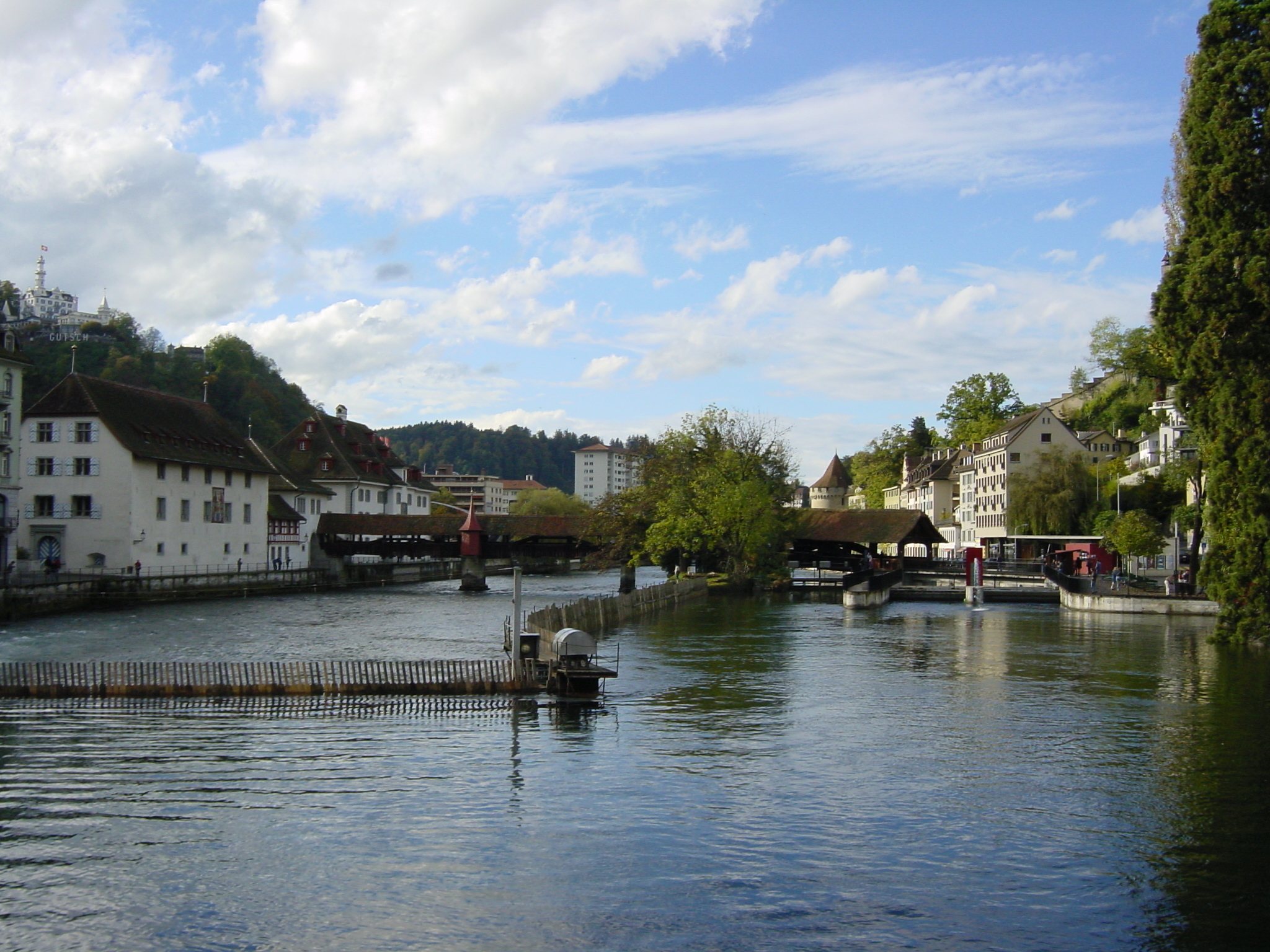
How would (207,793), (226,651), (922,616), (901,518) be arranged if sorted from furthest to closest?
(901,518)
(922,616)
(226,651)
(207,793)

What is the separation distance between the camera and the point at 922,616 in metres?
49.2

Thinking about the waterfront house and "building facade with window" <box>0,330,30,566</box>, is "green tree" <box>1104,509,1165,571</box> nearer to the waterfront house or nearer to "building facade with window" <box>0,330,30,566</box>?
the waterfront house

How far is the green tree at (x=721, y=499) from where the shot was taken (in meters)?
60.3

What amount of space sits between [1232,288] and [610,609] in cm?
2207

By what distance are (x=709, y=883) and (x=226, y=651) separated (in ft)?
76.7

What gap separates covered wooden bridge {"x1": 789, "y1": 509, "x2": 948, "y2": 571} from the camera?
213 ft

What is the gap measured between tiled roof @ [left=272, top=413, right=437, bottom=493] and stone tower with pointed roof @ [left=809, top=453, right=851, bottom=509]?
8485cm

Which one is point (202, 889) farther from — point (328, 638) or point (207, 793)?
point (328, 638)

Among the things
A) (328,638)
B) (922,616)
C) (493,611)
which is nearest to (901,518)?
(922,616)

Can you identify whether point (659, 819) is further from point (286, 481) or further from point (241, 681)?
point (286, 481)

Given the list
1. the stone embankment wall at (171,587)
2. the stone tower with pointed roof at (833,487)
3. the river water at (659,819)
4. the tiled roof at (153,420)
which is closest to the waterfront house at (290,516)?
the stone embankment wall at (171,587)

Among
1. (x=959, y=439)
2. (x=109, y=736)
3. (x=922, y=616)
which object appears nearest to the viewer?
(x=109, y=736)

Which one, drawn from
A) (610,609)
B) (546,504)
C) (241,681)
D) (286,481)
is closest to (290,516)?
(286,481)

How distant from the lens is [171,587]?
50719 millimetres
